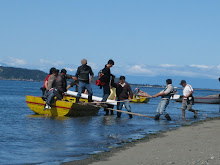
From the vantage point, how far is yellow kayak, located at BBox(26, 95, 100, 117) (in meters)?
19.2

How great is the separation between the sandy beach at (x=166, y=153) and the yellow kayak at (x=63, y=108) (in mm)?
8259

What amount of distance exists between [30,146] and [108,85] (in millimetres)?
8823

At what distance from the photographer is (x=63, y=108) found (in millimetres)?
19344

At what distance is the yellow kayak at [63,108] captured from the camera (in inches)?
755

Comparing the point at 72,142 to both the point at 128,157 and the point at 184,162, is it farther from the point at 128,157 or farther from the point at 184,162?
the point at 184,162

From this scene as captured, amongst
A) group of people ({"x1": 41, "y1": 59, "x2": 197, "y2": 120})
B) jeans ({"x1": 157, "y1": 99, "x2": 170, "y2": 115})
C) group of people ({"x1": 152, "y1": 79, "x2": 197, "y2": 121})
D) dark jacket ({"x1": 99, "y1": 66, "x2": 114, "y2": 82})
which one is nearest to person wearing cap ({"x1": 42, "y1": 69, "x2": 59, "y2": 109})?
group of people ({"x1": 41, "y1": 59, "x2": 197, "y2": 120})

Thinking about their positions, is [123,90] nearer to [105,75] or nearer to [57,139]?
[105,75]

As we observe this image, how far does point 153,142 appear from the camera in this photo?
35.4 feet

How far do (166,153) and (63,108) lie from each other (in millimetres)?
11218

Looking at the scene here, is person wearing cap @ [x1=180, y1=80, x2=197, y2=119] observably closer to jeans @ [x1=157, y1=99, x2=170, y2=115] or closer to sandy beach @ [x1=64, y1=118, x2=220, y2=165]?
jeans @ [x1=157, y1=99, x2=170, y2=115]

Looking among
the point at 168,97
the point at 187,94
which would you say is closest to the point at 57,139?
the point at 168,97

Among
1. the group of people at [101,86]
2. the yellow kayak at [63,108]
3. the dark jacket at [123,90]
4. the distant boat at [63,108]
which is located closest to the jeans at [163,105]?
the group of people at [101,86]

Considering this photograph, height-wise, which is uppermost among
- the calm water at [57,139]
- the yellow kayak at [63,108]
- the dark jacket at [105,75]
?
the dark jacket at [105,75]

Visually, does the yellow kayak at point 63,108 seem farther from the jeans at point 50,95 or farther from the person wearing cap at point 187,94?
the person wearing cap at point 187,94
